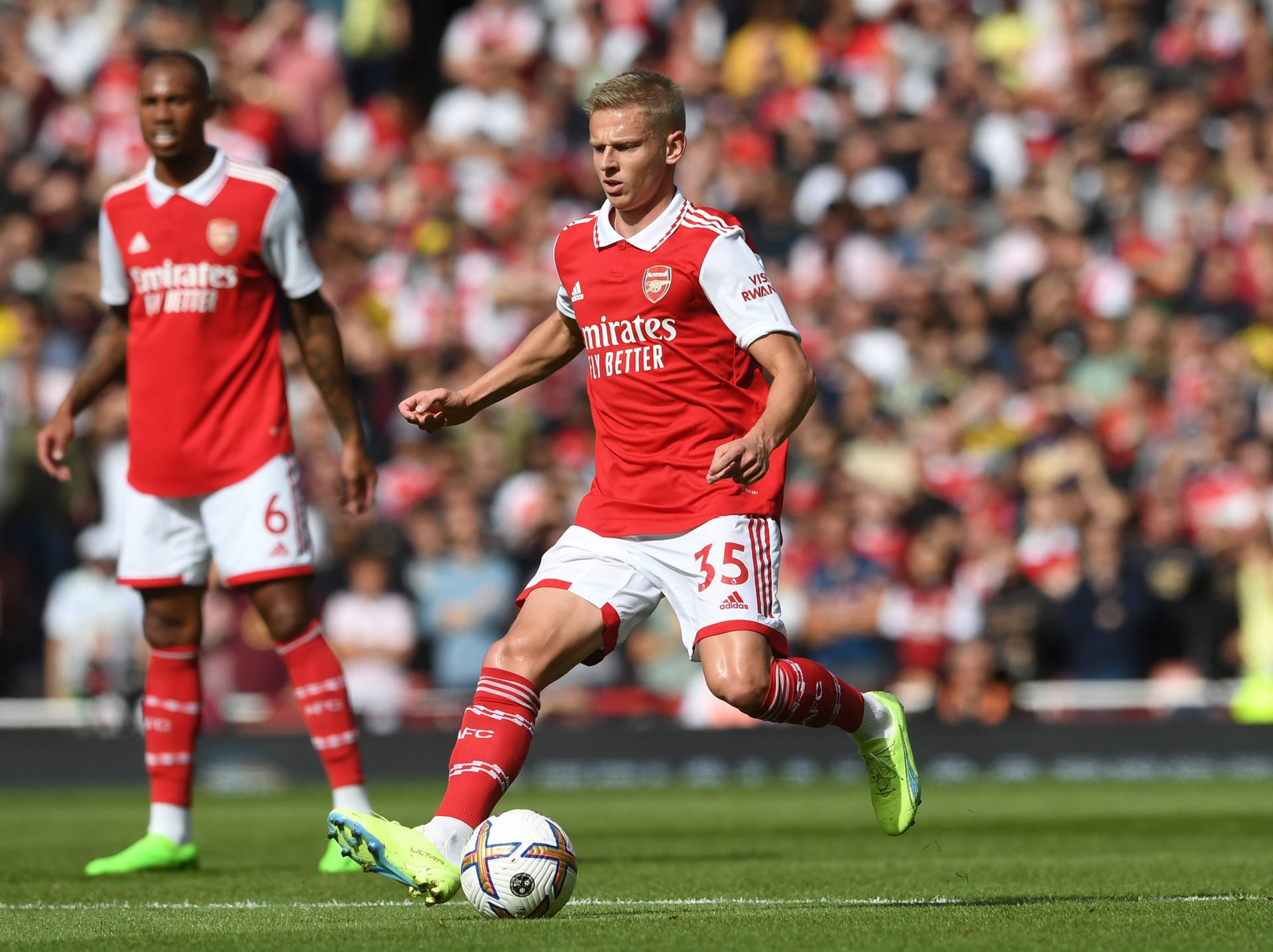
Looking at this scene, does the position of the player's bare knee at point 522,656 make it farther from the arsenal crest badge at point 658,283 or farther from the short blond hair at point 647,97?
the short blond hair at point 647,97

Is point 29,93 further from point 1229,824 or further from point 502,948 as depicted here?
point 502,948

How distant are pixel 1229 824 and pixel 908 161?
9.21m

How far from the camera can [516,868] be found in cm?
563

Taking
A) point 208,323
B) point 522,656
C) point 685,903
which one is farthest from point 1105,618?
point 522,656

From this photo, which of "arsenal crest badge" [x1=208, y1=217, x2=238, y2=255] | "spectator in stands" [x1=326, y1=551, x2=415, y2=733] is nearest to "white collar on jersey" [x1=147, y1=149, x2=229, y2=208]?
"arsenal crest badge" [x1=208, y1=217, x2=238, y2=255]

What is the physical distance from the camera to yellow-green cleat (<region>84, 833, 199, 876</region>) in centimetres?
778

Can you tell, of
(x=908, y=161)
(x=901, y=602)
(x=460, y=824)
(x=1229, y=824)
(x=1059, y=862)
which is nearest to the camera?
(x=460, y=824)

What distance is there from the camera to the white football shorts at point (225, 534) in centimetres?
794

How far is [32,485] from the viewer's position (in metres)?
14.9

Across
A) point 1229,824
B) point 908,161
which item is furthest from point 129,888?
point 908,161

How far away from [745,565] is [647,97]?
1.40 meters

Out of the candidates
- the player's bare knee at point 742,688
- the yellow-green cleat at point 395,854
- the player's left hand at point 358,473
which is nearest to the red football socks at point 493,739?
the yellow-green cleat at point 395,854

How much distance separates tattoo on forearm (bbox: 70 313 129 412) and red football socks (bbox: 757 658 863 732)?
3.39 meters

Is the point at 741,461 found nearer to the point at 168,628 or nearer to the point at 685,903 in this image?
the point at 685,903
